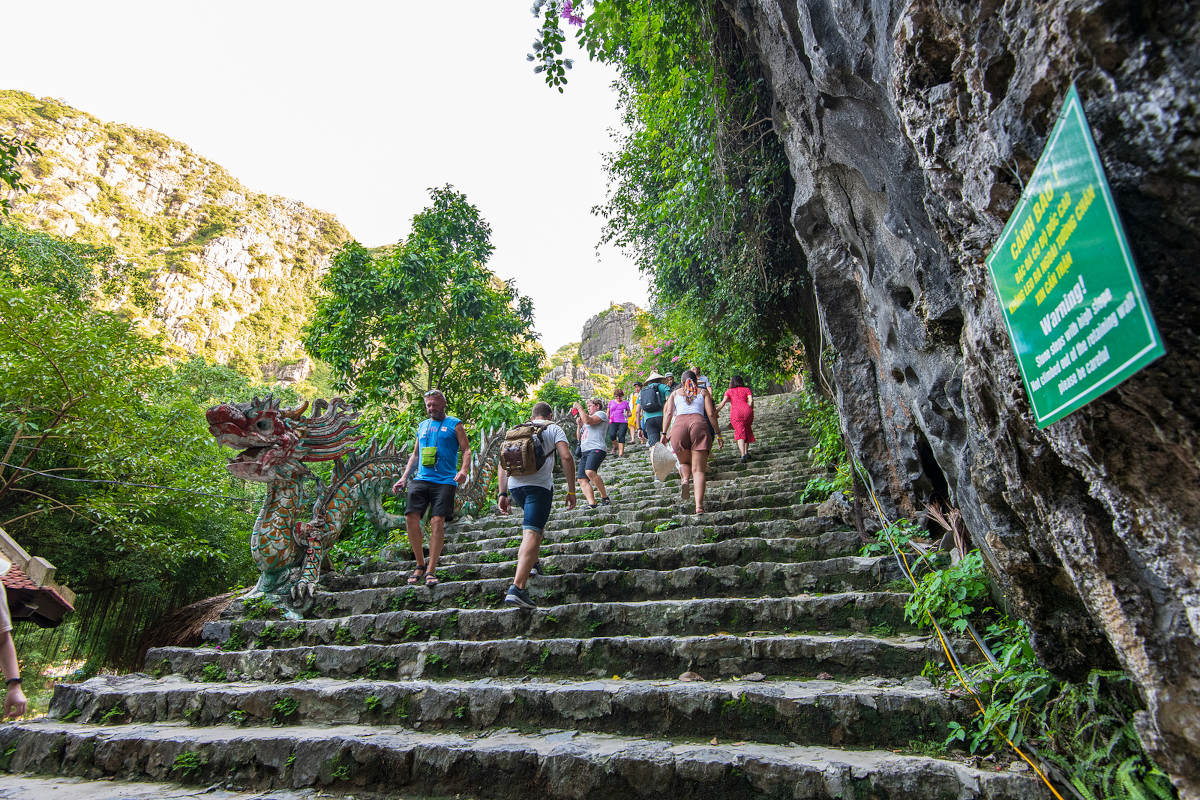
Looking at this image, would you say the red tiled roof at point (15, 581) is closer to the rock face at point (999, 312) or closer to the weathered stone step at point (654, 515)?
the weathered stone step at point (654, 515)

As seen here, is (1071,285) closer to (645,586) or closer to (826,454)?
(645,586)

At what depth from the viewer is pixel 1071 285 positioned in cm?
136

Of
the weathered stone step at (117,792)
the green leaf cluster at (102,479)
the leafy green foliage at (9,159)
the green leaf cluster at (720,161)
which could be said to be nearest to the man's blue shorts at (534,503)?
the weathered stone step at (117,792)

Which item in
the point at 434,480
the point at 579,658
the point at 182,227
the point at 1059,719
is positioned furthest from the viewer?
the point at 182,227

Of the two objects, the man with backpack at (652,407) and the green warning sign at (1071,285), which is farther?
the man with backpack at (652,407)

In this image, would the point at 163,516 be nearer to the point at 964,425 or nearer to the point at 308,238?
the point at 964,425

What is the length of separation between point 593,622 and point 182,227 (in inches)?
2087

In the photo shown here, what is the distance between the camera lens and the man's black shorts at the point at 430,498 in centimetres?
491

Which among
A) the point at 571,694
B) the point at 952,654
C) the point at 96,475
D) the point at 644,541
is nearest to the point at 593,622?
the point at 571,694

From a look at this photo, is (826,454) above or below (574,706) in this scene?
above

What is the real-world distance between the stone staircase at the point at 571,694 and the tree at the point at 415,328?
8349 mm

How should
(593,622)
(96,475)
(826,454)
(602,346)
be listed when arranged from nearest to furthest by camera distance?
(593,622) < (826,454) < (96,475) < (602,346)

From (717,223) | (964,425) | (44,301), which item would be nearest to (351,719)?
(964,425)

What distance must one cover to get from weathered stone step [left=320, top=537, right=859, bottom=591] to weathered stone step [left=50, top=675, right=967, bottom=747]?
1441 mm
